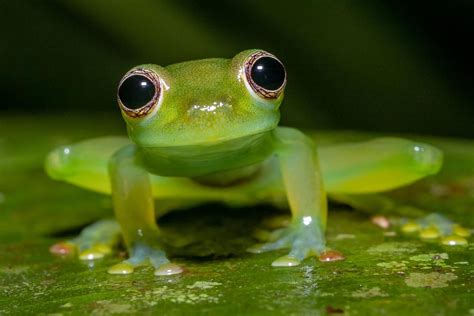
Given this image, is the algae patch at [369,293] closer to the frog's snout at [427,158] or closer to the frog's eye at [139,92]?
the frog's eye at [139,92]

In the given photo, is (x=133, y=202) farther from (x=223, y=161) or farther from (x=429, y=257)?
(x=429, y=257)

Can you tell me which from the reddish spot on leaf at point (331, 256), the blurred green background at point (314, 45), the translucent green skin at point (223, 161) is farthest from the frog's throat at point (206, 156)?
the blurred green background at point (314, 45)

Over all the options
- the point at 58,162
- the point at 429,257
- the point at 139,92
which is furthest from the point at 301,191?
the point at 58,162

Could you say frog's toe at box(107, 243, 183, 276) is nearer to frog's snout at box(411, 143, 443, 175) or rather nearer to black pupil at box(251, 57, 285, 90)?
black pupil at box(251, 57, 285, 90)

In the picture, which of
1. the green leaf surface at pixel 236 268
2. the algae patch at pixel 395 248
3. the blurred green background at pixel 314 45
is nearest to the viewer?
the green leaf surface at pixel 236 268

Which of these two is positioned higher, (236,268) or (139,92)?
(139,92)

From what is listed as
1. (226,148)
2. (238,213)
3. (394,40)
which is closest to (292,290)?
(226,148)
